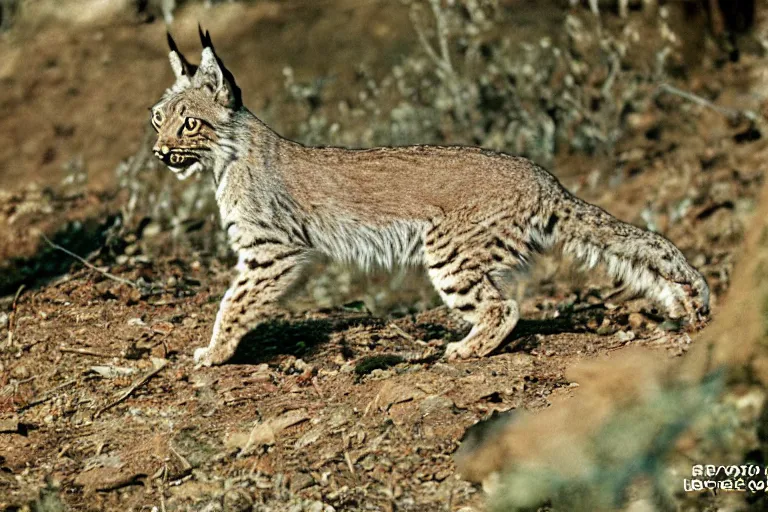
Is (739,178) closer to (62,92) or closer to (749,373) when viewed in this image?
(749,373)

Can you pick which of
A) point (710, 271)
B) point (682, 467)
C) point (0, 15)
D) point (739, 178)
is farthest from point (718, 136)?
point (0, 15)

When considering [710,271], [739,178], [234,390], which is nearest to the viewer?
[234,390]

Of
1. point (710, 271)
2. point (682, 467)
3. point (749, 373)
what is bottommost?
point (710, 271)

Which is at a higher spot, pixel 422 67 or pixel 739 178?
pixel 422 67

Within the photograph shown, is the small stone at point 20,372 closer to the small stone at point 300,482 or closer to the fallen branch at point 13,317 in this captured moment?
the fallen branch at point 13,317

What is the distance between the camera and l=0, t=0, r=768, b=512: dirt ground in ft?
17.9

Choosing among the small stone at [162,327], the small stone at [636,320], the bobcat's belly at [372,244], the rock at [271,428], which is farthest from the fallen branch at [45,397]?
the small stone at [636,320]

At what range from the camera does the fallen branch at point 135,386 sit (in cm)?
624

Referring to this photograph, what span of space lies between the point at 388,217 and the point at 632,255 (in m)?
1.59

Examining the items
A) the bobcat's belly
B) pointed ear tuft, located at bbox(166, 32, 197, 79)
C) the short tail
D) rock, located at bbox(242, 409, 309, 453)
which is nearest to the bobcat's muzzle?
pointed ear tuft, located at bbox(166, 32, 197, 79)

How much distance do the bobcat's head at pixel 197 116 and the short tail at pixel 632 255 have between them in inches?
89.0

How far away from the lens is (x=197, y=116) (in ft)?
23.1

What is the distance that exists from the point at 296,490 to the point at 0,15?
462 inches

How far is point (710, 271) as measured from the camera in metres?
9.24
